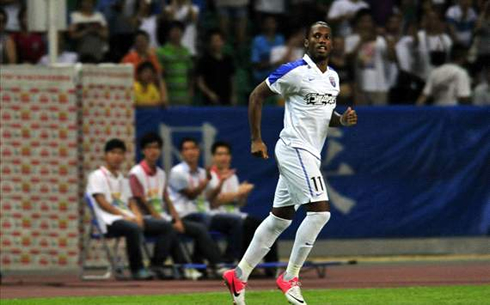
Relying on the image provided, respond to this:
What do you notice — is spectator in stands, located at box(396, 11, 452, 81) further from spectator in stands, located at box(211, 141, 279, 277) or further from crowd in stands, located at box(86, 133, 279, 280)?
crowd in stands, located at box(86, 133, 279, 280)

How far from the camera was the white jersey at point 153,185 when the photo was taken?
17344 millimetres

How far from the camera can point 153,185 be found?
17438mm

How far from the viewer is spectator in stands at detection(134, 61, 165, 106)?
1991 centimetres

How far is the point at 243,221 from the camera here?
17.4m

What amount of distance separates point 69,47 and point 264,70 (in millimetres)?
3147

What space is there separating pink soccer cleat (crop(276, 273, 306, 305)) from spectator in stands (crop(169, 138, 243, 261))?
5.99m

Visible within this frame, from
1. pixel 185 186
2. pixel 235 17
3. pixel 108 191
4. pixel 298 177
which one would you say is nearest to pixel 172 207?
pixel 185 186

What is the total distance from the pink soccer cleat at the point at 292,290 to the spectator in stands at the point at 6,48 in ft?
32.3

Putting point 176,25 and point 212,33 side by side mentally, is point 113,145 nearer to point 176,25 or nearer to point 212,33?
point 176,25

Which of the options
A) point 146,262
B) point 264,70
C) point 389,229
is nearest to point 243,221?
point 146,262

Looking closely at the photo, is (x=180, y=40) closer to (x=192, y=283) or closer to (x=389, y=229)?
(x=389, y=229)

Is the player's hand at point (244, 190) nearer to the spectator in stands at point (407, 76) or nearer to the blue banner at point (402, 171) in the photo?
the blue banner at point (402, 171)

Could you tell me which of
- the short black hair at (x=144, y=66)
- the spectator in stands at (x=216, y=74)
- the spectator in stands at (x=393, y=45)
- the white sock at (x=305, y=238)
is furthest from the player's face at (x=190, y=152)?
the white sock at (x=305, y=238)

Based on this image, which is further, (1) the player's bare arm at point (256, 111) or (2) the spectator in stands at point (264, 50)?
(2) the spectator in stands at point (264, 50)
